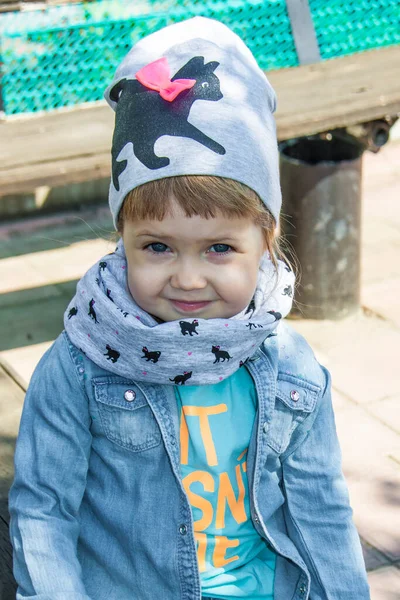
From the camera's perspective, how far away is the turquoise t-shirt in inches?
78.3

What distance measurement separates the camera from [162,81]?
1823 mm

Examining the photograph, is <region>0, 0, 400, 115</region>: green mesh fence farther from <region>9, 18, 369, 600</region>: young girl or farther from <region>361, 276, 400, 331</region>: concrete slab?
<region>9, 18, 369, 600</region>: young girl

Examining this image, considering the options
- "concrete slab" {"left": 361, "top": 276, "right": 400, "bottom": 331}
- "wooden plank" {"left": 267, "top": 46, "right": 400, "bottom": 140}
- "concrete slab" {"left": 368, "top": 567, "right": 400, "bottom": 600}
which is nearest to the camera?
"concrete slab" {"left": 368, "top": 567, "right": 400, "bottom": 600}

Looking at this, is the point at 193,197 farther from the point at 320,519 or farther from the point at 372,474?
the point at 372,474

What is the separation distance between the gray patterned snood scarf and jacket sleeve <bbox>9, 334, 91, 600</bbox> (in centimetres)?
7

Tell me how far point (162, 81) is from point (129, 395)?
604 millimetres

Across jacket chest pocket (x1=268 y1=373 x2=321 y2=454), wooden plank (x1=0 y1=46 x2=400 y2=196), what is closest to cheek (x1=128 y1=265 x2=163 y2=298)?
jacket chest pocket (x1=268 y1=373 x2=321 y2=454)

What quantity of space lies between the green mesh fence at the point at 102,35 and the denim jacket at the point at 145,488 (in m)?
2.43

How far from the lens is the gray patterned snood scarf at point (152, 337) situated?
1.89 metres

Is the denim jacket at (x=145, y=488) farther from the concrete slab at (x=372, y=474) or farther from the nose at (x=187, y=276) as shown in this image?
the concrete slab at (x=372, y=474)

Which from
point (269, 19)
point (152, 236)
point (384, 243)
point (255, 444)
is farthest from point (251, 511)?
point (384, 243)

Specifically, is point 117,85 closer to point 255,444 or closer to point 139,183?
point 139,183

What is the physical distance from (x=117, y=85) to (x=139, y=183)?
0.24 m

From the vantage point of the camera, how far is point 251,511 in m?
2.01
